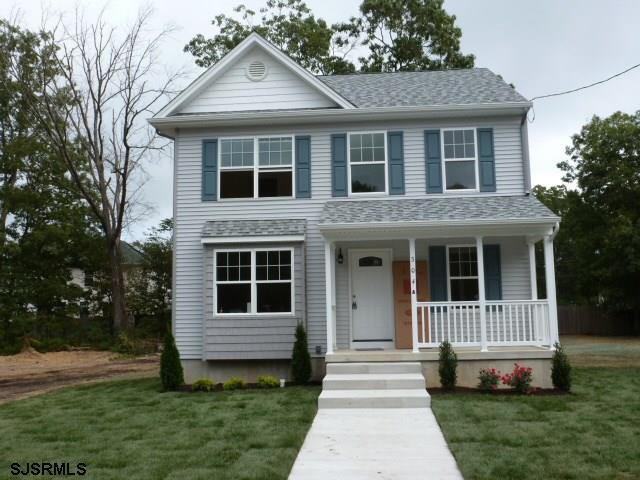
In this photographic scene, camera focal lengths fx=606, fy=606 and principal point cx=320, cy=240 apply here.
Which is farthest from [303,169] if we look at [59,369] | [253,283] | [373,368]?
[59,369]

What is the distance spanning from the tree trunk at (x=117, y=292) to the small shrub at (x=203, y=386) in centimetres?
1503

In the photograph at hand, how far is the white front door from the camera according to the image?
41.3ft

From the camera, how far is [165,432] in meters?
7.67

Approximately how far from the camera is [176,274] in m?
12.9

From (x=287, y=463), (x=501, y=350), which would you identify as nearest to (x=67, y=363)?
(x=501, y=350)

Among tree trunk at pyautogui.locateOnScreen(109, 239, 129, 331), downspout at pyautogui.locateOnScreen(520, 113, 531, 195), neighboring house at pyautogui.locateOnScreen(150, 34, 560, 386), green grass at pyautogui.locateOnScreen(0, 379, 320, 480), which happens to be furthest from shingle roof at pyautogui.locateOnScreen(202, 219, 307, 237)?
tree trunk at pyautogui.locateOnScreen(109, 239, 129, 331)

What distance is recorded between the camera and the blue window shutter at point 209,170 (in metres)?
13.0

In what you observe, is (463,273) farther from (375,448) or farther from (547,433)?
(375,448)

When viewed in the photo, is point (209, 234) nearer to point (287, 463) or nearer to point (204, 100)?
point (204, 100)

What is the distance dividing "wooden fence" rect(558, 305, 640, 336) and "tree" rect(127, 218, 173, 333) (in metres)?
20.3

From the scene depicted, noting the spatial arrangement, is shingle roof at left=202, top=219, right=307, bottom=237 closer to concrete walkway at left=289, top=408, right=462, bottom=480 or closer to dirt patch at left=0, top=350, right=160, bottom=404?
concrete walkway at left=289, top=408, right=462, bottom=480

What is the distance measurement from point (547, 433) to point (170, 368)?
282 inches

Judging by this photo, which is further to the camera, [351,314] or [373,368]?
[351,314]

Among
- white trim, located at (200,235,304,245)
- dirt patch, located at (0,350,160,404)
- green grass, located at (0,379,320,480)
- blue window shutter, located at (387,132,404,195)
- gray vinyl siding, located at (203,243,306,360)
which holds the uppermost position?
blue window shutter, located at (387,132,404,195)
